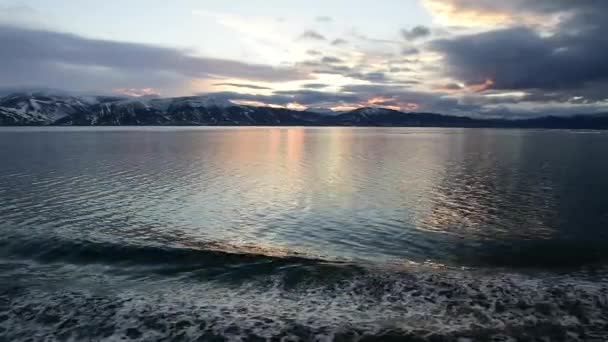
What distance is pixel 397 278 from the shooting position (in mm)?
26031

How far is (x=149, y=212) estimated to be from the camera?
43.8 m

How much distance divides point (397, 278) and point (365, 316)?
5.53 m

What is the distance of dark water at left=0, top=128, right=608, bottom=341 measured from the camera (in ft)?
66.8

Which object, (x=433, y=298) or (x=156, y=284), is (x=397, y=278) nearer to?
(x=433, y=298)

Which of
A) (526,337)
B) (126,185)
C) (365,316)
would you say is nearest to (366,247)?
(365,316)

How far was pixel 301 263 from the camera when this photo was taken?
2878cm

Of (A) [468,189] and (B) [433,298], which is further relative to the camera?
(A) [468,189]

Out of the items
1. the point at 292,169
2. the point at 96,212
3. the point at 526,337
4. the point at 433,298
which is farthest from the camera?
the point at 292,169

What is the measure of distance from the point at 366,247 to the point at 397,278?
693 centimetres

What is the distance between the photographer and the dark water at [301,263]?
2038 cm

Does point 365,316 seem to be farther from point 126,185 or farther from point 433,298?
point 126,185

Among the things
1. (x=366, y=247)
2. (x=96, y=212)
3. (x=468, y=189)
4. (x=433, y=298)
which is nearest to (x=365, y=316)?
(x=433, y=298)

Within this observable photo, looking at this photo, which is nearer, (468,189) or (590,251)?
(590,251)

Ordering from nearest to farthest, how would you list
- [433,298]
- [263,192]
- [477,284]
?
[433,298] → [477,284] → [263,192]
